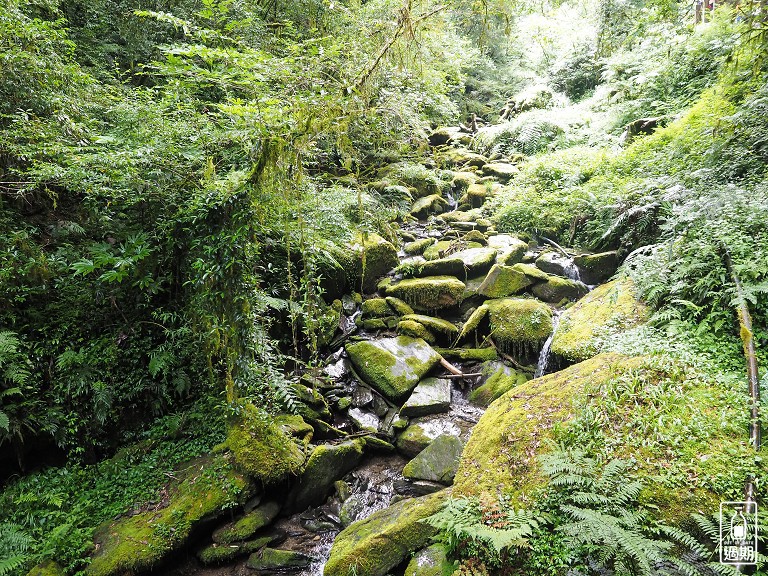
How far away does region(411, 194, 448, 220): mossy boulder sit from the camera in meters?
11.8

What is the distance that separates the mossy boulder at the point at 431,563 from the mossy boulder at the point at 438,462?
1.35 m

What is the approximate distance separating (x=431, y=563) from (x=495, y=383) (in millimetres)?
3531

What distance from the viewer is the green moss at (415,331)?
7.26m

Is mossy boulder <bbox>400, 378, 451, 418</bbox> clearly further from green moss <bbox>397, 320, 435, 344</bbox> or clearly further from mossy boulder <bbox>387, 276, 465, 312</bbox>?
mossy boulder <bbox>387, 276, 465, 312</bbox>

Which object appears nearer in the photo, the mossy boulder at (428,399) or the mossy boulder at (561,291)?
the mossy boulder at (428,399)

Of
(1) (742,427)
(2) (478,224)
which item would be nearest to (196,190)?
(1) (742,427)

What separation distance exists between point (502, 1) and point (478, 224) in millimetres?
6940

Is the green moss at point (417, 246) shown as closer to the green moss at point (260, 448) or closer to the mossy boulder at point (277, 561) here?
the green moss at point (260, 448)

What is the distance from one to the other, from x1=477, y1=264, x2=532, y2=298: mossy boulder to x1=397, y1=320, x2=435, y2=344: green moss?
1.52 metres

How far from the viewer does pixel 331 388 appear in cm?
634

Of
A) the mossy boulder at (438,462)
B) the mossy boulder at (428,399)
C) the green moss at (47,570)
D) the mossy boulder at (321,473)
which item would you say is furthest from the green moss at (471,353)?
the green moss at (47,570)

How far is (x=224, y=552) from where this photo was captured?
168 inches

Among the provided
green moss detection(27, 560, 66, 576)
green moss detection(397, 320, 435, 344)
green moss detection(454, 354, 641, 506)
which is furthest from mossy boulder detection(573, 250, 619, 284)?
green moss detection(27, 560, 66, 576)

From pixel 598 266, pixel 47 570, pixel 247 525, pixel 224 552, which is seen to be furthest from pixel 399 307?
pixel 47 570
